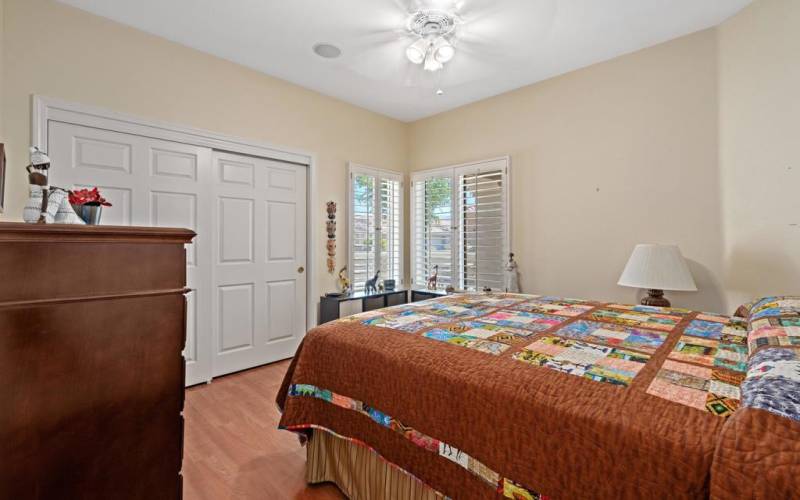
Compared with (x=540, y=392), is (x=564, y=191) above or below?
above

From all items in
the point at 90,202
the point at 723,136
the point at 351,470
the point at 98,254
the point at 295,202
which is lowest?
the point at 351,470

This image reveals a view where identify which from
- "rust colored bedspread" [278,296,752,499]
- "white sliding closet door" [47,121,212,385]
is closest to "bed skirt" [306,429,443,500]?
"rust colored bedspread" [278,296,752,499]

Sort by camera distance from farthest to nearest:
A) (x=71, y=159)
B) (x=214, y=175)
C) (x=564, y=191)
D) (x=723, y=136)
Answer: (x=564, y=191), (x=214, y=175), (x=723, y=136), (x=71, y=159)

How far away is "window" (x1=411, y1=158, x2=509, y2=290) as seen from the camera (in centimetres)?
383

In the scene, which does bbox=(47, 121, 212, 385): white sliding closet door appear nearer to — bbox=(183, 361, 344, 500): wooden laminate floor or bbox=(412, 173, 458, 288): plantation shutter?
bbox=(183, 361, 344, 500): wooden laminate floor

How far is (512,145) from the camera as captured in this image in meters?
3.73

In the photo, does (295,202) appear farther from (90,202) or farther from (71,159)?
A: (90,202)

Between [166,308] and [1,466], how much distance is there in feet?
1.55

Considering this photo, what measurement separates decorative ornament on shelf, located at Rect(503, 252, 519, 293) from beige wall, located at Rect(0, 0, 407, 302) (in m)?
1.76

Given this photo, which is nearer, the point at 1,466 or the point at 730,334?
the point at 1,466

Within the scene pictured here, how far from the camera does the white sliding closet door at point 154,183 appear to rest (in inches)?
95.6

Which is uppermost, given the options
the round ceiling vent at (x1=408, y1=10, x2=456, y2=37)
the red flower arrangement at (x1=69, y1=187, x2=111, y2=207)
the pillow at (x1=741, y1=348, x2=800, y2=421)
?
the round ceiling vent at (x1=408, y1=10, x2=456, y2=37)

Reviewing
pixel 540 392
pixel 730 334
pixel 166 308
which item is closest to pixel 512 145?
pixel 730 334

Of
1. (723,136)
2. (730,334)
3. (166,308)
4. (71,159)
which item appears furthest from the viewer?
(723,136)
